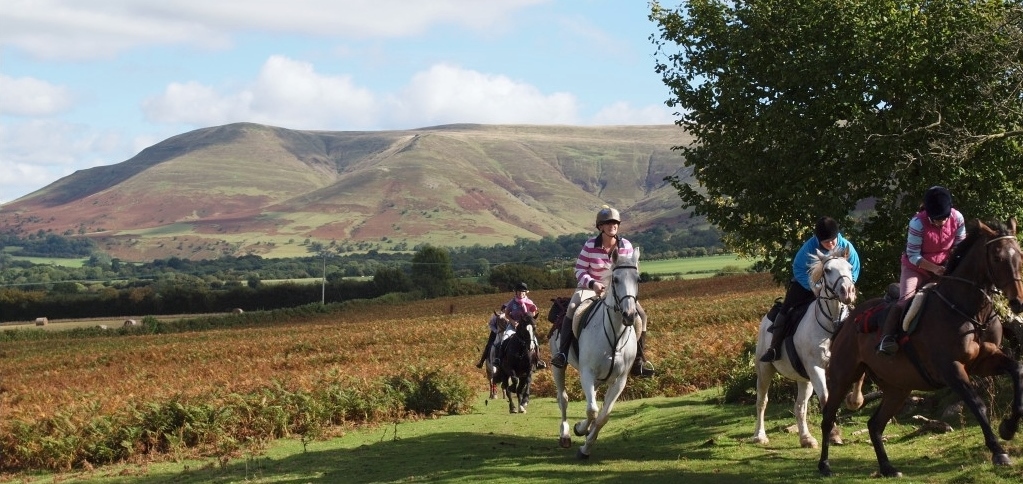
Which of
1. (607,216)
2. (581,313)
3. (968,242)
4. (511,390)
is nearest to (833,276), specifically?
(968,242)

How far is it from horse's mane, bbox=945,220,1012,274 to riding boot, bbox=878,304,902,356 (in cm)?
77

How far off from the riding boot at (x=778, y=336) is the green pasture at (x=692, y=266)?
97.6 metres

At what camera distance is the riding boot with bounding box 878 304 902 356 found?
40.1ft

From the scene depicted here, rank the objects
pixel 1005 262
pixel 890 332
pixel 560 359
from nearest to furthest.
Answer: pixel 1005 262, pixel 890 332, pixel 560 359

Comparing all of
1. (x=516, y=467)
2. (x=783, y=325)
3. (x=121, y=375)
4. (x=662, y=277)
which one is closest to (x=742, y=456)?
(x=783, y=325)

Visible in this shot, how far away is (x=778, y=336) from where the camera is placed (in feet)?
51.1

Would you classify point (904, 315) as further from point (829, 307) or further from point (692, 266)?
point (692, 266)

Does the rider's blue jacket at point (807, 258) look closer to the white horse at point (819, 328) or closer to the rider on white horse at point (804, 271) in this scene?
the rider on white horse at point (804, 271)

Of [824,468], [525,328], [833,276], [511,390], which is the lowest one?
[511,390]

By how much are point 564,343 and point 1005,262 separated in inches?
298

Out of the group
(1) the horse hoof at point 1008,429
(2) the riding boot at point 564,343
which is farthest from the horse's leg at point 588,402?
(1) the horse hoof at point 1008,429

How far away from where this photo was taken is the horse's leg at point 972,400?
11.4 meters

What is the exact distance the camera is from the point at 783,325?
50.9ft

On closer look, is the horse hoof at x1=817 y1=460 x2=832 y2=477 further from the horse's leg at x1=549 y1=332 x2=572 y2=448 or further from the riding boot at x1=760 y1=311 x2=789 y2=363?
the horse's leg at x1=549 y1=332 x2=572 y2=448
